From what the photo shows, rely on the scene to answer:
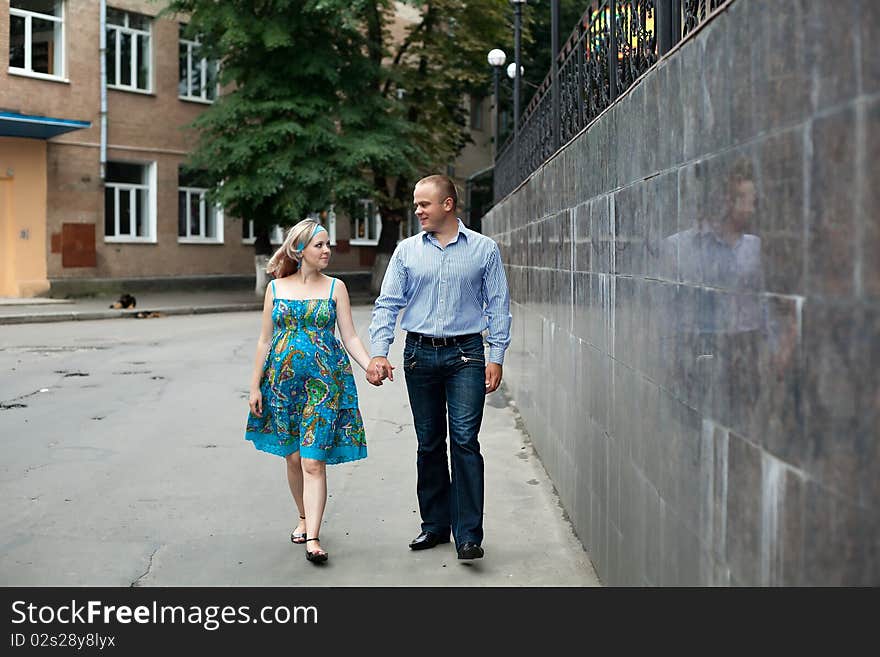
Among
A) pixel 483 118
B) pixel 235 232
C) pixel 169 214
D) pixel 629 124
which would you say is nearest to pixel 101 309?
pixel 169 214

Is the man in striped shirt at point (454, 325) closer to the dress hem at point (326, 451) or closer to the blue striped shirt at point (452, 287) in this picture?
the blue striped shirt at point (452, 287)

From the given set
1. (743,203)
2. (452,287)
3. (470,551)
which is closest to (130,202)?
(452,287)

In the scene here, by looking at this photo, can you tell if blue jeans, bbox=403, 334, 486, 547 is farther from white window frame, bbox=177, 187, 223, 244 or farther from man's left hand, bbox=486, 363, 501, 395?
white window frame, bbox=177, 187, 223, 244

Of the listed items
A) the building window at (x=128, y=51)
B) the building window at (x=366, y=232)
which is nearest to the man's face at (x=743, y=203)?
the building window at (x=128, y=51)

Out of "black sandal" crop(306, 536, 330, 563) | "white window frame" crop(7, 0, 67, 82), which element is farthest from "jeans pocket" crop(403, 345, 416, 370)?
"white window frame" crop(7, 0, 67, 82)

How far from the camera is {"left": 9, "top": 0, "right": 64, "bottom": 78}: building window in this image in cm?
2738

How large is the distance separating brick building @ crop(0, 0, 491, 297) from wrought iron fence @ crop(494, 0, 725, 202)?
19.6 metres

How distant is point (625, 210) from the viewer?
14.9 ft

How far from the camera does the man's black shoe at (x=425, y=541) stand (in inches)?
227

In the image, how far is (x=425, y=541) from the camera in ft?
19.0

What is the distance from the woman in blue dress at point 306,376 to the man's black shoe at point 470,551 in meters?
0.70

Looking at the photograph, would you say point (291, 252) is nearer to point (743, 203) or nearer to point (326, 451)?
point (326, 451)
